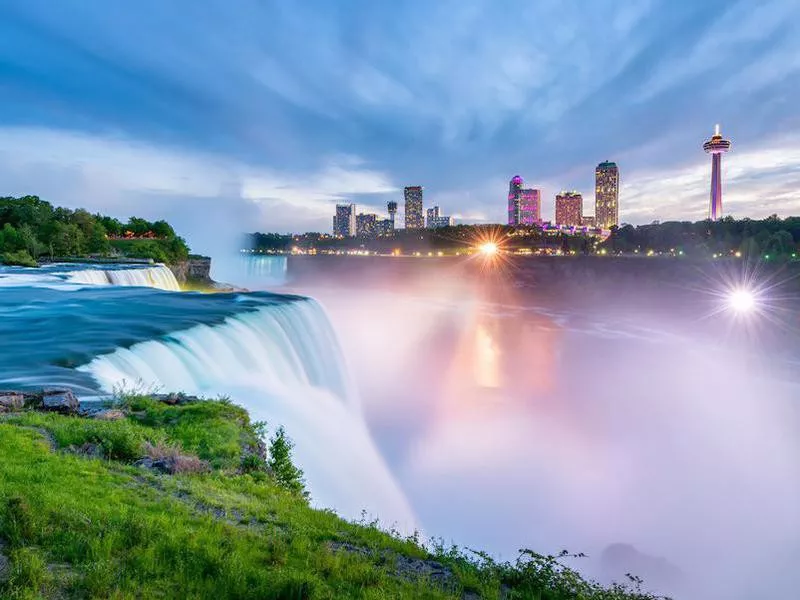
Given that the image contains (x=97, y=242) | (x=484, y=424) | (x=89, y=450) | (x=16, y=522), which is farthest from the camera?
(x=97, y=242)

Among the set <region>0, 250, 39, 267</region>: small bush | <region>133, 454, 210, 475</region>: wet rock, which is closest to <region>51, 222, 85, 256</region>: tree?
<region>0, 250, 39, 267</region>: small bush

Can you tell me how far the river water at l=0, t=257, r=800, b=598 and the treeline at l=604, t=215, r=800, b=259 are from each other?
201 feet

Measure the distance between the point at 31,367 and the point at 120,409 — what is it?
18.6 feet

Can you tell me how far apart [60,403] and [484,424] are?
21.6 meters

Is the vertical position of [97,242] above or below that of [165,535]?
above

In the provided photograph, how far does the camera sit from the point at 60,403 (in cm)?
1016

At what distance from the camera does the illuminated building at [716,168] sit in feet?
556

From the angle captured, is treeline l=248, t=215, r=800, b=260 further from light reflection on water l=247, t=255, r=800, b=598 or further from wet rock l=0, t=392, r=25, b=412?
wet rock l=0, t=392, r=25, b=412

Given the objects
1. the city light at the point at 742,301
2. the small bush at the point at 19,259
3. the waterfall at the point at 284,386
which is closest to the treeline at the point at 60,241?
the small bush at the point at 19,259

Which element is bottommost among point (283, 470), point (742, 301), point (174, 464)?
point (742, 301)

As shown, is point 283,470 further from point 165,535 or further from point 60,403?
point 60,403

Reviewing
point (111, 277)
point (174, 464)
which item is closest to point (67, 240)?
point (111, 277)

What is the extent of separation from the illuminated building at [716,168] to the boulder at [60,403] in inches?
7810

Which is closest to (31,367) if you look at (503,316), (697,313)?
(503,316)
